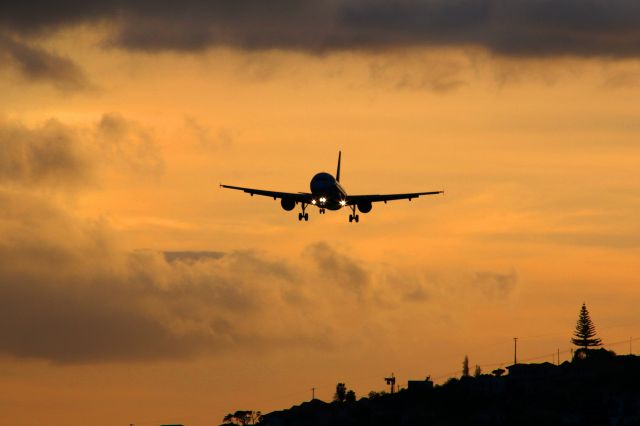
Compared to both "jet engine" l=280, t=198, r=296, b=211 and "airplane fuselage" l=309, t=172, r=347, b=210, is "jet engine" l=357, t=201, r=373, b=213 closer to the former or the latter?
"jet engine" l=280, t=198, r=296, b=211

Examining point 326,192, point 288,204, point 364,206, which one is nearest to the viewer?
point 326,192

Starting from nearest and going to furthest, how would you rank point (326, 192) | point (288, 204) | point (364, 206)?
1. point (326, 192)
2. point (364, 206)
3. point (288, 204)

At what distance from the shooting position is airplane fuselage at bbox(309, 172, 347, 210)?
183 m

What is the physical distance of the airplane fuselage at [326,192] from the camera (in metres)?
183

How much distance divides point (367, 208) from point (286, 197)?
11012 millimetres

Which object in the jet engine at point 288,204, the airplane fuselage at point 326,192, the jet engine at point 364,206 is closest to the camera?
the airplane fuselage at point 326,192

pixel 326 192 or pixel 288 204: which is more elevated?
pixel 288 204

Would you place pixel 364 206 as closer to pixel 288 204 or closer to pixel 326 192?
pixel 288 204

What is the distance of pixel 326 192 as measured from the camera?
182 m

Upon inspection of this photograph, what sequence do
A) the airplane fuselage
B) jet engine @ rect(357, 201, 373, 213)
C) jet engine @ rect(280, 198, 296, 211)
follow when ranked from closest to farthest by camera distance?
the airplane fuselage
jet engine @ rect(357, 201, 373, 213)
jet engine @ rect(280, 198, 296, 211)

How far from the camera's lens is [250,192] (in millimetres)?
197875

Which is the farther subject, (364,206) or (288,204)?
(288,204)

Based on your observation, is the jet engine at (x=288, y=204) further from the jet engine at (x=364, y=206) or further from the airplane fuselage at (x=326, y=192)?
the airplane fuselage at (x=326, y=192)

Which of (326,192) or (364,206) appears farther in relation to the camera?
(364,206)
